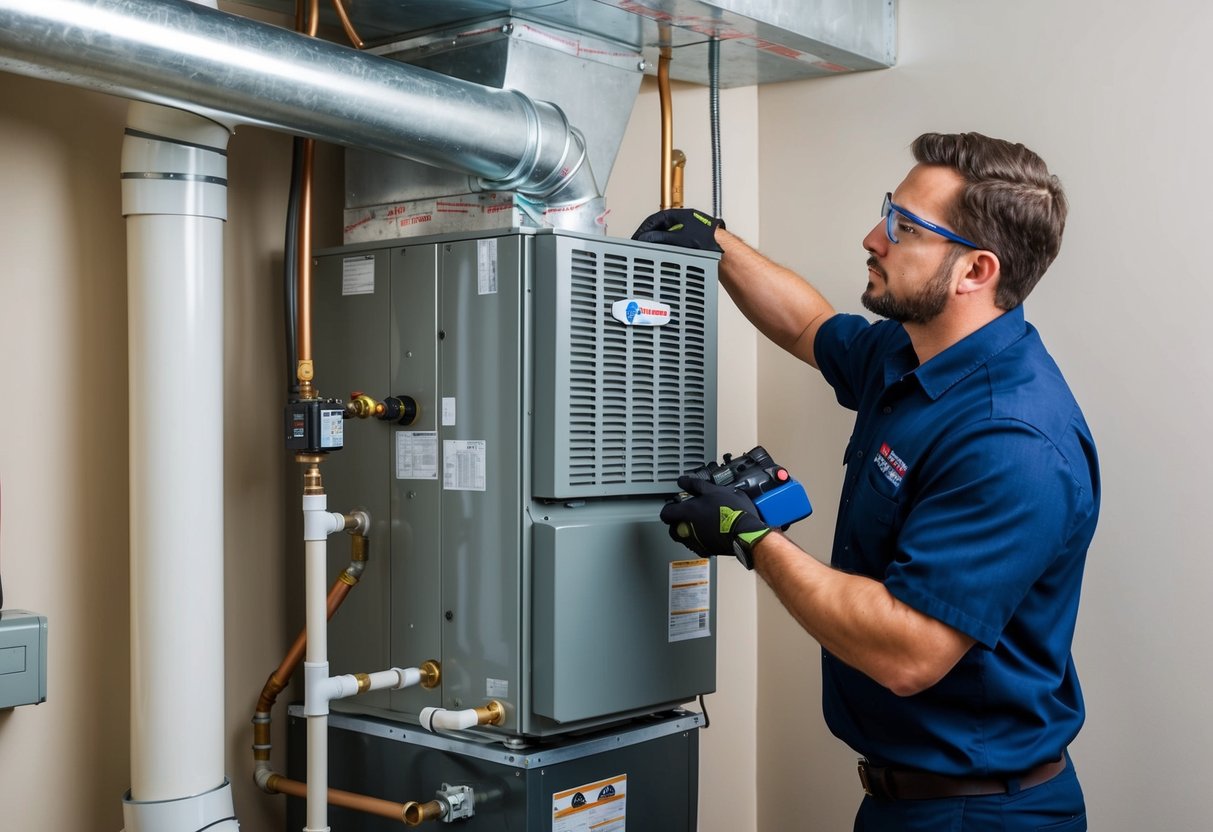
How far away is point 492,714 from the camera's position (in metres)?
1.80

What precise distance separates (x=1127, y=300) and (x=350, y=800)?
1562mm

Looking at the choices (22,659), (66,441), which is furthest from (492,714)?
(66,441)

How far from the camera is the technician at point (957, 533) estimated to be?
155cm

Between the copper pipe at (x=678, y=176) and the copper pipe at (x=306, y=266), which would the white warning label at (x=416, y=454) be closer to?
the copper pipe at (x=306, y=266)

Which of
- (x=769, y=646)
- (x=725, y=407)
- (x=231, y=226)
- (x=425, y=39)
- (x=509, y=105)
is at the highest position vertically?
(x=425, y=39)

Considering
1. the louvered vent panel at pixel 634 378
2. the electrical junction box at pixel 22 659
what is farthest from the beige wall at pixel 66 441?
the louvered vent panel at pixel 634 378

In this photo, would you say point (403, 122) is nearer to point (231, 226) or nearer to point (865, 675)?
point (231, 226)

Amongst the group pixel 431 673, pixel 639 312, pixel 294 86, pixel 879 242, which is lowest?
pixel 431 673

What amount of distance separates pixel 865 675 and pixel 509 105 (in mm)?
1009

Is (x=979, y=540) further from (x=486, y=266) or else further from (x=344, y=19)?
(x=344, y=19)

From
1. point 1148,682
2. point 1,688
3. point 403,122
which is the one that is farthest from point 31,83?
point 1148,682

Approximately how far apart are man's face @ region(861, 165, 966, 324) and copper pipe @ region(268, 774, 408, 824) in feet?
3.47

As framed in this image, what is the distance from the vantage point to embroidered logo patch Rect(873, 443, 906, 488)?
67.6 inches

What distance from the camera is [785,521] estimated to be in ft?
5.89
